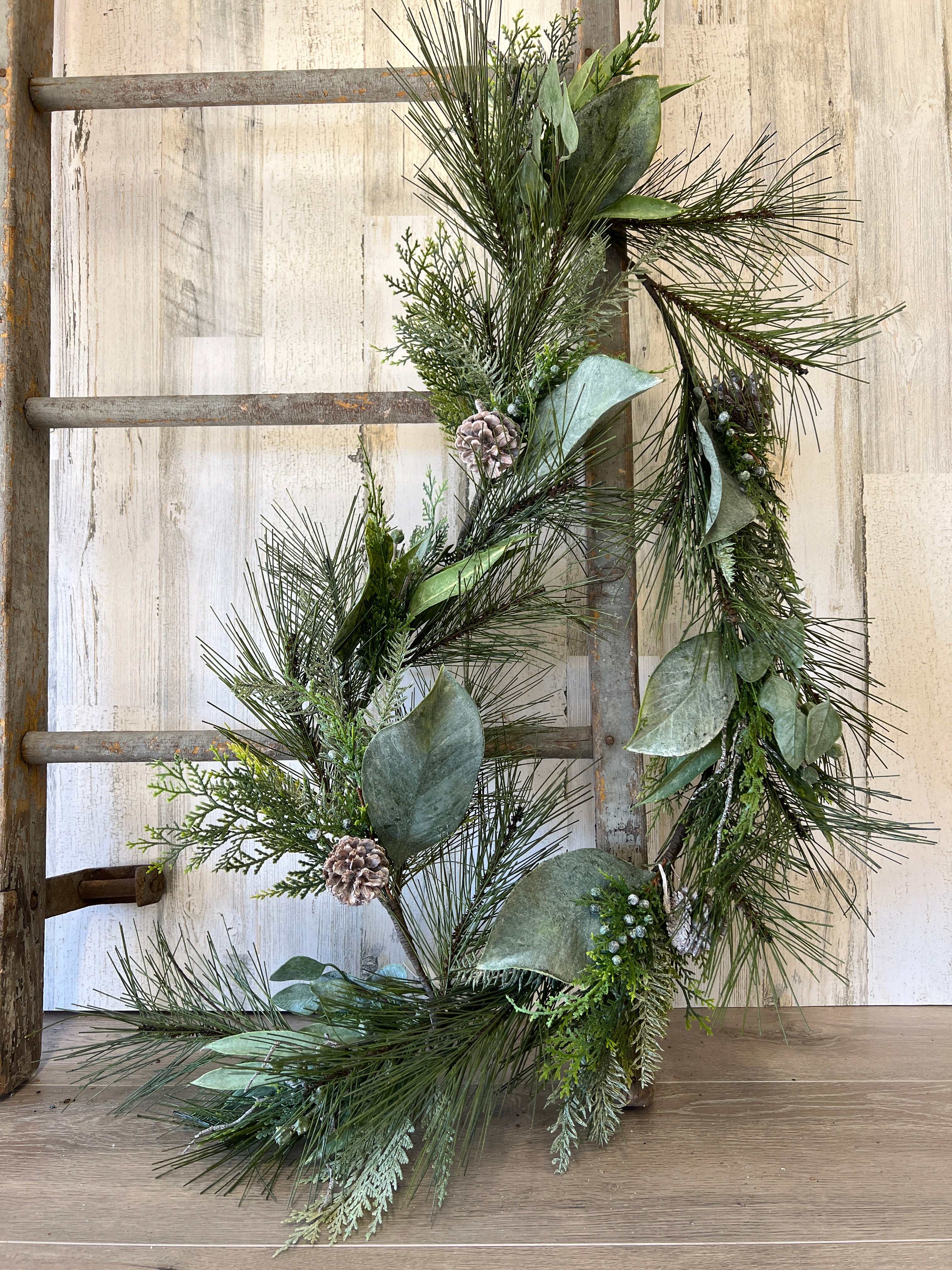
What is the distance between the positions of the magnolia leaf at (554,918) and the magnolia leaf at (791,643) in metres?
0.17

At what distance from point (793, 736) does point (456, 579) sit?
0.23 metres

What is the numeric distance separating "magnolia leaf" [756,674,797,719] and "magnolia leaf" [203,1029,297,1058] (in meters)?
0.36

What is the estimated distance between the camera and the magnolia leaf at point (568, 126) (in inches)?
20.6

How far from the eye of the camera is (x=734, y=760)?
560mm

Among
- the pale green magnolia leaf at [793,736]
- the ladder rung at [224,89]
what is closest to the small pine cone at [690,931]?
the pale green magnolia leaf at [793,736]

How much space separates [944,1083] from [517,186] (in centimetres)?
69


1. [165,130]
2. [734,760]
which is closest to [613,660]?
[734,760]

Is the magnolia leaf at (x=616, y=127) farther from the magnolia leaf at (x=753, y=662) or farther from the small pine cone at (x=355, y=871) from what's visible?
the small pine cone at (x=355, y=871)

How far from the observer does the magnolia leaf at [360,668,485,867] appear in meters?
0.50

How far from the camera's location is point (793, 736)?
0.53 m

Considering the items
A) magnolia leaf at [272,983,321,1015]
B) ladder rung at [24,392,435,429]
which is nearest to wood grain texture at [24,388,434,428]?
ladder rung at [24,392,435,429]

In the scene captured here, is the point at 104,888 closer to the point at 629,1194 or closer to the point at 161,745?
the point at 161,745

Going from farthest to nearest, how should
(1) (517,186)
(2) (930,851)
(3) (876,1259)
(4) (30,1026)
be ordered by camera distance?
(2) (930,851)
(4) (30,1026)
(1) (517,186)
(3) (876,1259)

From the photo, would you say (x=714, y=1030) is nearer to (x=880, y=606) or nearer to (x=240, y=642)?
(x=880, y=606)
